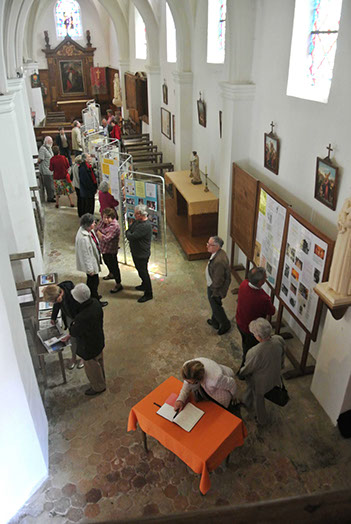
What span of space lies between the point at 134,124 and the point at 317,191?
49.0 ft

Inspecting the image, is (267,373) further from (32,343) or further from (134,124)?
(134,124)

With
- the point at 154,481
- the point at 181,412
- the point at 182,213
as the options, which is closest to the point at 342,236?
the point at 181,412

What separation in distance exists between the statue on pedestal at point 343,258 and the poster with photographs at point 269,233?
1619 millimetres

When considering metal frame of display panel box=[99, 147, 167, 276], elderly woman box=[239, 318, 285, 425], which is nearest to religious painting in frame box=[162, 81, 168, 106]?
metal frame of display panel box=[99, 147, 167, 276]

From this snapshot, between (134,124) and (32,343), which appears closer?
(32,343)

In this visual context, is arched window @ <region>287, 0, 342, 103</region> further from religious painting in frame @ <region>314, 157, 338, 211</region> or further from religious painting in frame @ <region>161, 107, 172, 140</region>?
religious painting in frame @ <region>161, 107, 172, 140</region>

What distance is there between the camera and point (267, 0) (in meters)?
5.88

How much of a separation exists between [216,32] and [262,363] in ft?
25.8

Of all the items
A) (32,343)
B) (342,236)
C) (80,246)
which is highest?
(342,236)

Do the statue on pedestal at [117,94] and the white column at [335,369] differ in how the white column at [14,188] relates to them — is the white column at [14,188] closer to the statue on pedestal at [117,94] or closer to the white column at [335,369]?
the white column at [335,369]

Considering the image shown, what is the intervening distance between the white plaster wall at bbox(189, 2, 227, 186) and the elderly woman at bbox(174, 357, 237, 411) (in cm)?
658

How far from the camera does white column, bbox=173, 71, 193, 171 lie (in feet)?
36.4

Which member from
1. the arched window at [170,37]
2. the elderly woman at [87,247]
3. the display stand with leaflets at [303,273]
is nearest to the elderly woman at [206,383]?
the display stand with leaflets at [303,273]

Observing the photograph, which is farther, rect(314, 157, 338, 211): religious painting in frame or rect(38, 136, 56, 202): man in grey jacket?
rect(38, 136, 56, 202): man in grey jacket
